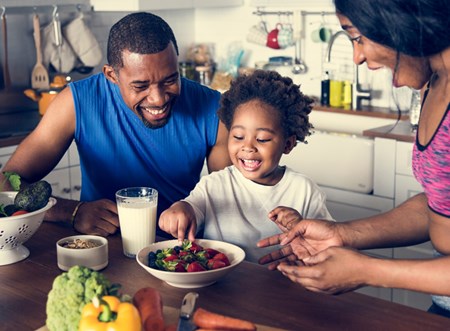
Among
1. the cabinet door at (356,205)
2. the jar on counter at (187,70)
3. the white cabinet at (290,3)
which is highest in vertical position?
the white cabinet at (290,3)

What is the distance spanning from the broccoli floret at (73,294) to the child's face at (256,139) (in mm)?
905

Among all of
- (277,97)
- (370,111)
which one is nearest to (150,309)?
(277,97)

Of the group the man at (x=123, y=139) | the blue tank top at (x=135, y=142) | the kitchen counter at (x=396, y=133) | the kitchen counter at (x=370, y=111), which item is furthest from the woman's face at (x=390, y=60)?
the kitchen counter at (x=370, y=111)

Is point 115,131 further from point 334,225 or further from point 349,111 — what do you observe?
point 349,111

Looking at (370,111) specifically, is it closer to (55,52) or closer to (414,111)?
(414,111)

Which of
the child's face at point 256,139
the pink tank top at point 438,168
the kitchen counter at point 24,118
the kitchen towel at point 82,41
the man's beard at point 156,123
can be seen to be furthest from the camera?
the kitchen towel at point 82,41

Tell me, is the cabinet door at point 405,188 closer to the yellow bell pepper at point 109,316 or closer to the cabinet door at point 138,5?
the cabinet door at point 138,5

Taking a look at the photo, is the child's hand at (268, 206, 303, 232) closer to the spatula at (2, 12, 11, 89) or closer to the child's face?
the child's face

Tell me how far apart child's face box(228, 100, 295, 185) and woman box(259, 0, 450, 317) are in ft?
1.34

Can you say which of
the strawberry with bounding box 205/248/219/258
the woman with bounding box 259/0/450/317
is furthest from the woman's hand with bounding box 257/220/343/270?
the strawberry with bounding box 205/248/219/258

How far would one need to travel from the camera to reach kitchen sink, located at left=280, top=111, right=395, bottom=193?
3537 millimetres

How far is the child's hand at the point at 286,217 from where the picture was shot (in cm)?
180

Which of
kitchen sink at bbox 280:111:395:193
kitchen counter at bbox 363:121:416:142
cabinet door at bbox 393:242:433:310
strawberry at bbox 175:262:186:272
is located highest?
kitchen counter at bbox 363:121:416:142

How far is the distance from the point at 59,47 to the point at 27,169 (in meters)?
2.08
